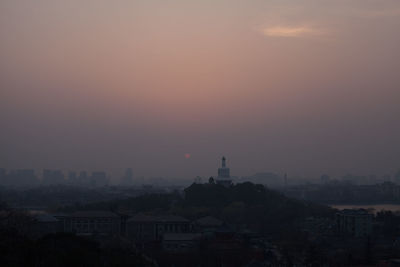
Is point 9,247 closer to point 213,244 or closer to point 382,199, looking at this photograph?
point 213,244

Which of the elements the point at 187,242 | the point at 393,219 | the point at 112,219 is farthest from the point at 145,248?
the point at 393,219

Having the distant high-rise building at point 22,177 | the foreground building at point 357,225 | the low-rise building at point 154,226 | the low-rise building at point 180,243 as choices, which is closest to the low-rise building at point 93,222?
the low-rise building at point 154,226

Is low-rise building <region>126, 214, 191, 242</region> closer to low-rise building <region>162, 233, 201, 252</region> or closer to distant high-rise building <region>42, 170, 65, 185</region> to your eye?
low-rise building <region>162, 233, 201, 252</region>

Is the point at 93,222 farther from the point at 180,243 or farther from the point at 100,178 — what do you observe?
the point at 100,178

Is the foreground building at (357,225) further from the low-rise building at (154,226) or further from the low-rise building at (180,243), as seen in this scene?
the low-rise building at (180,243)

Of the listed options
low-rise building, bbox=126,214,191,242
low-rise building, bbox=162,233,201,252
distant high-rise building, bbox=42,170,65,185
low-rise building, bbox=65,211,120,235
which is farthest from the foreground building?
distant high-rise building, bbox=42,170,65,185

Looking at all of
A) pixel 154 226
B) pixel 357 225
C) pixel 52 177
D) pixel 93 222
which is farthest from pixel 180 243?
pixel 52 177

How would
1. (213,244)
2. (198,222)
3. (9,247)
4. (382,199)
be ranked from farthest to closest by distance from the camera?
(382,199)
(198,222)
(213,244)
(9,247)

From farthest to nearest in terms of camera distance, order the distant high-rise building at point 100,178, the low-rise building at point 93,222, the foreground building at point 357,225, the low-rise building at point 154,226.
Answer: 1. the distant high-rise building at point 100,178
2. the low-rise building at point 93,222
3. the low-rise building at point 154,226
4. the foreground building at point 357,225

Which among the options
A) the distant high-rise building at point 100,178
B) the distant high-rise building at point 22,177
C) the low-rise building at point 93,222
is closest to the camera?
the low-rise building at point 93,222

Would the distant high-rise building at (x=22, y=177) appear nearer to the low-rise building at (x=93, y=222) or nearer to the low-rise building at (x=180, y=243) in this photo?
the low-rise building at (x=93, y=222)

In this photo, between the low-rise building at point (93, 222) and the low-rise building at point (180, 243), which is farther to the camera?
the low-rise building at point (93, 222)
